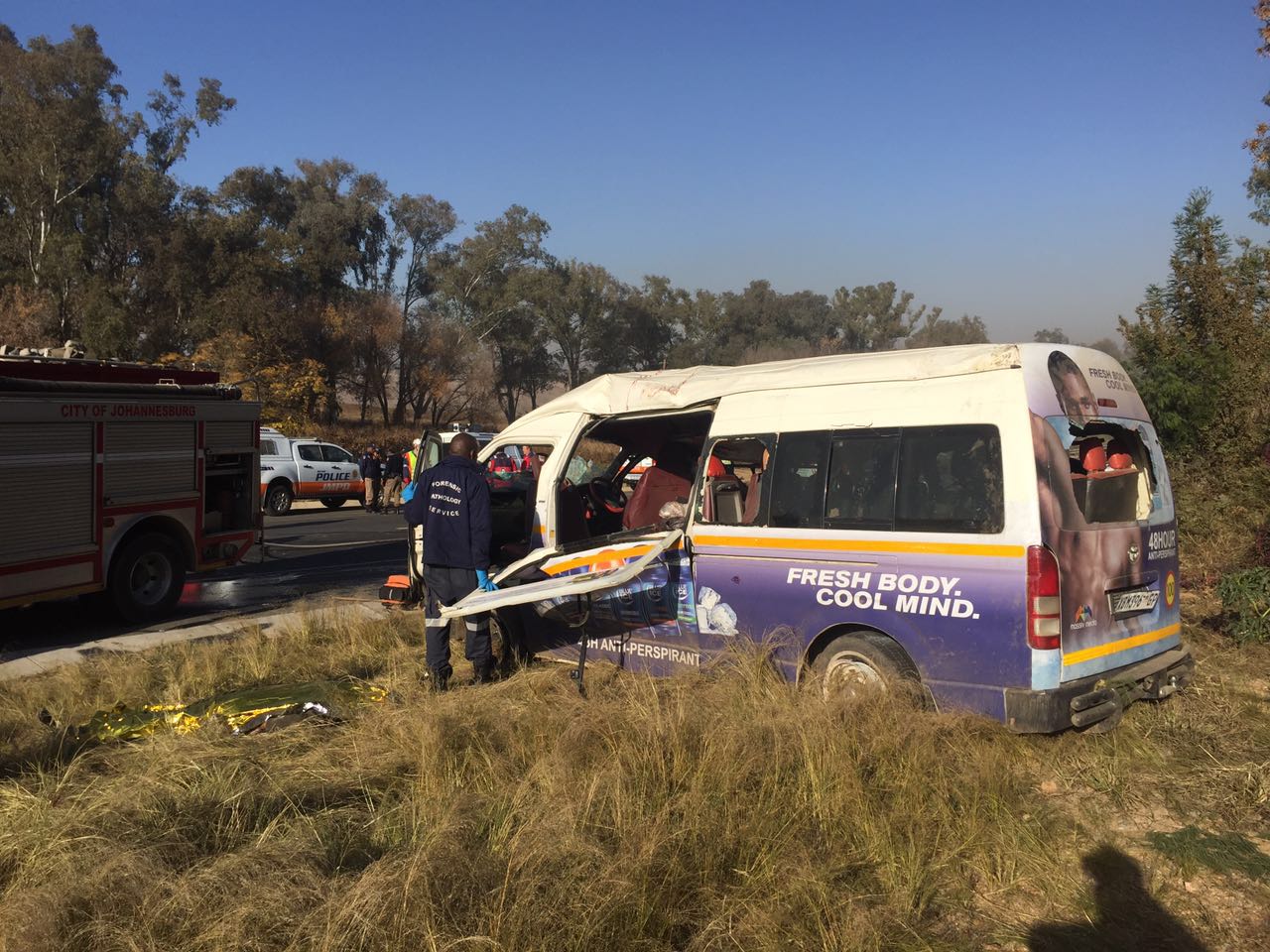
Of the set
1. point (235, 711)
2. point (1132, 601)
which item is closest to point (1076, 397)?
point (1132, 601)

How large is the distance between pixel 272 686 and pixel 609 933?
13.1 ft

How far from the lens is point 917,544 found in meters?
4.88

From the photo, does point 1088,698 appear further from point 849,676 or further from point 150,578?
point 150,578

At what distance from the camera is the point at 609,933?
Result: 3154mm

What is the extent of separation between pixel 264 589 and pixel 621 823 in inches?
377

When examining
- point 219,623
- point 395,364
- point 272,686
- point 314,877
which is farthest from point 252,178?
point 314,877

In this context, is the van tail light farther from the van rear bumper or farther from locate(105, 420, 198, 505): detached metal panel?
locate(105, 420, 198, 505): detached metal panel

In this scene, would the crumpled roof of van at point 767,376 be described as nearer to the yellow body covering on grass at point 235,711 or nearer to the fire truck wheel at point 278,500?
the yellow body covering on grass at point 235,711

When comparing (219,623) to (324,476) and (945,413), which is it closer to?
(945,413)

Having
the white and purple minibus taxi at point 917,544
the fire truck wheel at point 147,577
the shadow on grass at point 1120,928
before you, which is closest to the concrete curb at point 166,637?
the fire truck wheel at point 147,577

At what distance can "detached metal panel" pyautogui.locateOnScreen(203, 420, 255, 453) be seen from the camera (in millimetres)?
11000

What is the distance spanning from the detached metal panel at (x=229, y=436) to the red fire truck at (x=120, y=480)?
16 mm

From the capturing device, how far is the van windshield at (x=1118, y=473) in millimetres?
5089

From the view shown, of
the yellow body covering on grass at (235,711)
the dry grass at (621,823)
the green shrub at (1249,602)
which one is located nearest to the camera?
the dry grass at (621,823)
